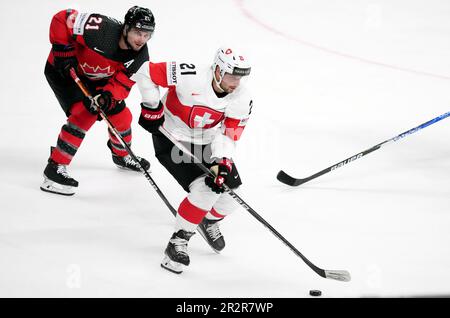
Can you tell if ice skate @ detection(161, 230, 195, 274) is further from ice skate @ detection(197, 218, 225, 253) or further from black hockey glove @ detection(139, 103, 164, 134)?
black hockey glove @ detection(139, 103, 164, 134)

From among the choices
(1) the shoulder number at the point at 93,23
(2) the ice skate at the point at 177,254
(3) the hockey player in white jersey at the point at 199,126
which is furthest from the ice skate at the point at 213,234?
(1) the shoulder number at the point at 93,23

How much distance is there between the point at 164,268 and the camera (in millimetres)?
3387

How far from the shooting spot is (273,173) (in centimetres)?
465

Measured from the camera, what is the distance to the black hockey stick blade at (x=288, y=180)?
4430 mm

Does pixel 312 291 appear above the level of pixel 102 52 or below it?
below

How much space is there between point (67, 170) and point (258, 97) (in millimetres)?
1948

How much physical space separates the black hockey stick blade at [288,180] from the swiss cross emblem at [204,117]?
962 millimetres

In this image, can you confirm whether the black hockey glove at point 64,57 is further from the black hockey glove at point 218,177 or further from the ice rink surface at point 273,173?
the black hockey glove at point 218,177

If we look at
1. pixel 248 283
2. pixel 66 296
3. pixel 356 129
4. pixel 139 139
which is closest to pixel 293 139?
pixel 356 129

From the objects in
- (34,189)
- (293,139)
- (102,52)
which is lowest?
(34,189)

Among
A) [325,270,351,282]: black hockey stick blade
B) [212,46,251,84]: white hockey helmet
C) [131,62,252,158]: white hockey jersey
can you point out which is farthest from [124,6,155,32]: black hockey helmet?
[325,270,351,282]: black hockey stick blade

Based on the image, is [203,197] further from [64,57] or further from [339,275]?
[64,57]
